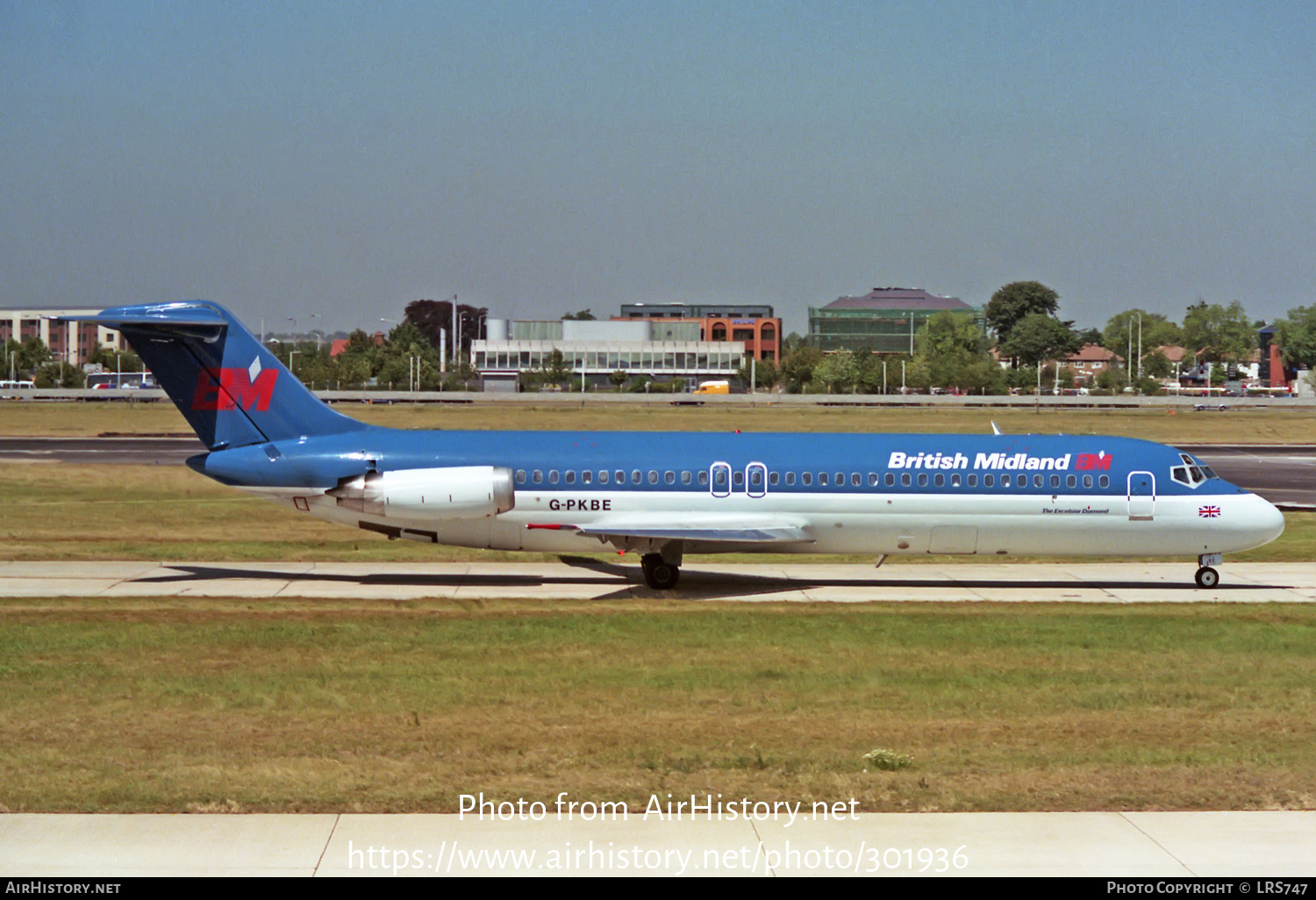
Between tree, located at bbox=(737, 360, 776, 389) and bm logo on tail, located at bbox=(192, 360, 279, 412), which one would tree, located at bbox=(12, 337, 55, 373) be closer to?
tree, located at bbox=(737, 360, 776, 389)

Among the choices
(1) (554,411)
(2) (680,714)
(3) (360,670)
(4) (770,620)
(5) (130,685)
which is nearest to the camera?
(2) (680,714)

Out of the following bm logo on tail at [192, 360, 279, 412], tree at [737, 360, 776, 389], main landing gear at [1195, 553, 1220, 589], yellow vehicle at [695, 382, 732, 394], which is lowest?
main landing gear at [1195, 553, 1220, 589]

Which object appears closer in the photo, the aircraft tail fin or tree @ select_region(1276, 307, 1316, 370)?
the aircraft tail fin

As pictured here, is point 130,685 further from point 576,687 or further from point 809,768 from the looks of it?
point 809,768

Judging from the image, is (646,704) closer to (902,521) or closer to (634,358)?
(902,521)

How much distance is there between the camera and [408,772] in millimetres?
12977

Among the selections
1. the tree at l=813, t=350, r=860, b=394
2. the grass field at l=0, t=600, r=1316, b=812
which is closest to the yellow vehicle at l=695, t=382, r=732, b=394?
the tree at l=813, t=350, r=860, b=394

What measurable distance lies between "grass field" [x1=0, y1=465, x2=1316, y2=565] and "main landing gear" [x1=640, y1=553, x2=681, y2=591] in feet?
16.2

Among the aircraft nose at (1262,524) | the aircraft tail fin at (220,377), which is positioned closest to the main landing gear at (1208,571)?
the aircraft nose at (1262,524)

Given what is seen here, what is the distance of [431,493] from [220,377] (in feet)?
16.9

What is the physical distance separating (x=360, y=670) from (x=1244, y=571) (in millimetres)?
22219

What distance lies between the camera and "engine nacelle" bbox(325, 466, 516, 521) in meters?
26.8

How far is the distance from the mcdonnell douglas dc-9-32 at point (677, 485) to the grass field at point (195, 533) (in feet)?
16.2
